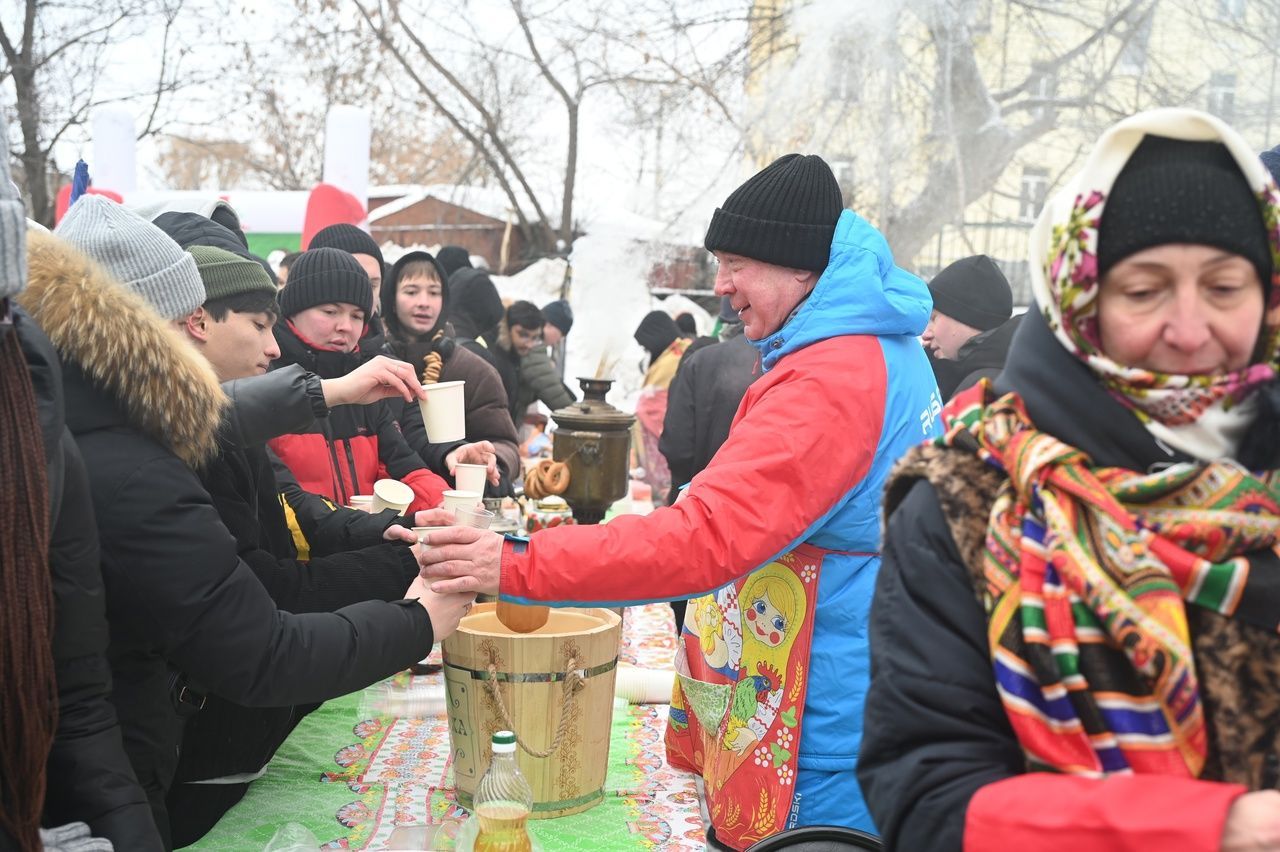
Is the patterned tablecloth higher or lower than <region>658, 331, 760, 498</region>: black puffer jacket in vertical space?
lower

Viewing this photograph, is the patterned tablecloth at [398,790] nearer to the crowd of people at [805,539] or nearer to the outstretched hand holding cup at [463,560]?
the crowd of people at [805,539]

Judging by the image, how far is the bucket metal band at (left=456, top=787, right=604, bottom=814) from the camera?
3.73 meters

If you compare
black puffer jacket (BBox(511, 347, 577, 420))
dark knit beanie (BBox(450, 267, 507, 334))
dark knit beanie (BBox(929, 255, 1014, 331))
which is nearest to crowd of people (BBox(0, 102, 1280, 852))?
dark knit beanie (BBox(929, 255, 1014, 331))

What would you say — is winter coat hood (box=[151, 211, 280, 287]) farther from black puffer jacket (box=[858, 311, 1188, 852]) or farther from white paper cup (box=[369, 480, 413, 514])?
black puffer jacket (box=[858, 311, 1188, 852])

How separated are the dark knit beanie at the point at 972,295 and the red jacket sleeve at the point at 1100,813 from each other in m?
4.49

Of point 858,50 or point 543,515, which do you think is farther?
point 858,50

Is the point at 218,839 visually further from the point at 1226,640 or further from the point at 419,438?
the point at 1226,640

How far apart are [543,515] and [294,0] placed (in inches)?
547

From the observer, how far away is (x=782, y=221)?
2.77 metres

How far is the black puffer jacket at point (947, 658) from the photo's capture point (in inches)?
55.1

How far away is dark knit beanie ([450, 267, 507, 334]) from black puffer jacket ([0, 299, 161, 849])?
6.32 meters

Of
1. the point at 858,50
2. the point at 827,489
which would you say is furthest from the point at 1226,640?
the point at 858,50

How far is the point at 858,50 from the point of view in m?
12.4

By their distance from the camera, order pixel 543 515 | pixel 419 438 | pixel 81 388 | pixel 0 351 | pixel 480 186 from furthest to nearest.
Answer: pixel 480 186
pixel 543 515
pixel 419 438
pixel 81 388
pixel 0 351
